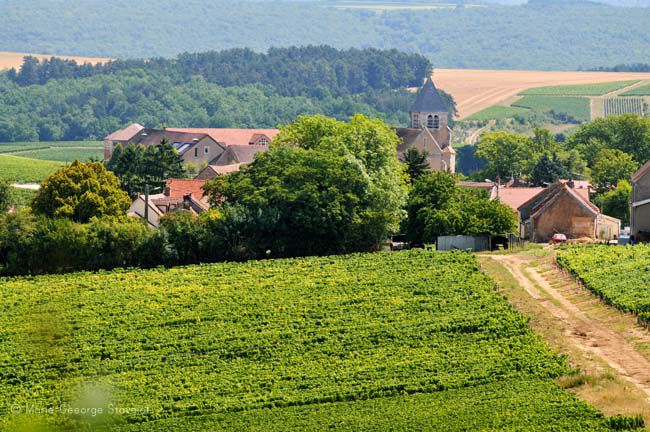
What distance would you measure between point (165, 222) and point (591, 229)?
2187cm

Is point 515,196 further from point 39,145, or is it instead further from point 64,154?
point 39,145

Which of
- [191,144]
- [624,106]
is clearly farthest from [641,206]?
[624,106]

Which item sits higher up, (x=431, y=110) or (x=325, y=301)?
(x=431, y=110)

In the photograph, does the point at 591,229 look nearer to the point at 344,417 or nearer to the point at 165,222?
the point at 165,222

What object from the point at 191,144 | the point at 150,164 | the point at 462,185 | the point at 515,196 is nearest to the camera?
the point at 515,196

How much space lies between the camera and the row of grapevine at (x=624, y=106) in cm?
18150

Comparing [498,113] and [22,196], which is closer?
[22,196]

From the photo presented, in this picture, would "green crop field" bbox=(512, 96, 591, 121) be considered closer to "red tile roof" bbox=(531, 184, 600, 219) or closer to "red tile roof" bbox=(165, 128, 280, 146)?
"red tile roof" bbox=(165, 128, 280, 146)

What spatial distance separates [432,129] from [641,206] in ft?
164

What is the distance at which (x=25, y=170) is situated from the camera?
10969 cm

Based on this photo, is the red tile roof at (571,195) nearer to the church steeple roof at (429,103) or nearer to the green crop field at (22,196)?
the green crop field at (22,196)

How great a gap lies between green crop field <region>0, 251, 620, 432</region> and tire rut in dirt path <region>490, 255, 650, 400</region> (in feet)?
5.32

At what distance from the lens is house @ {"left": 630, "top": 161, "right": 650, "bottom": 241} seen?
61688 millimetres

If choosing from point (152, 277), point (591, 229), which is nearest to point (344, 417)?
point (152, 277)
